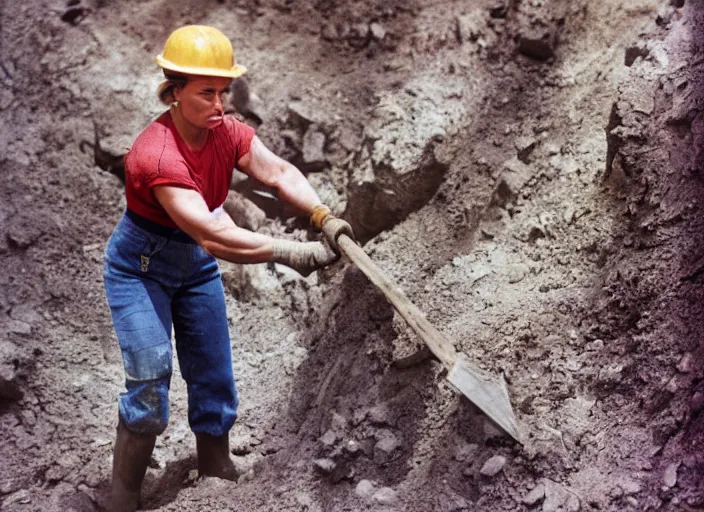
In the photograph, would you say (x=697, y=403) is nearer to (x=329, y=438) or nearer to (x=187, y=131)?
(x=329, y=438)

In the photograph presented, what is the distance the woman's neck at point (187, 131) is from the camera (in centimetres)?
288

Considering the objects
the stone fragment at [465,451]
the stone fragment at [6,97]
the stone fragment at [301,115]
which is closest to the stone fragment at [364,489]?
the stone fragment at [465,451]

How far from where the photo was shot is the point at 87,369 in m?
4.03

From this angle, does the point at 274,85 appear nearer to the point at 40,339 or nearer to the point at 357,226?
the point at 357,226

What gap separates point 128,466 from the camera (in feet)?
10.4

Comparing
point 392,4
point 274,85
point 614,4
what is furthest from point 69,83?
point 614,4

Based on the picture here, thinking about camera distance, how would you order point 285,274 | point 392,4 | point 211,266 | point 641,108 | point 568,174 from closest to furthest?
point 211,266 < point 641,108 < point 568,174 < point 285,274 < point 392,4

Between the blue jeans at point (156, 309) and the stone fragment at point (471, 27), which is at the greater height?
the stone fragment at point (471, 27)

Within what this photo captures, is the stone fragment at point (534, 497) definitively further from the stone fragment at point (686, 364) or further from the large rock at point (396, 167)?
the large rock at point (396, 167)

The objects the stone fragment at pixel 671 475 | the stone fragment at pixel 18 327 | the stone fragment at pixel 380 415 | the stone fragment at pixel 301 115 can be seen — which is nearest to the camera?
the stone fragment at pixel 671 475

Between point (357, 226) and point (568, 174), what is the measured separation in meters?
1.14

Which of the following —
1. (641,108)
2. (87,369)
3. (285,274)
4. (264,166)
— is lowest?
(87,369)

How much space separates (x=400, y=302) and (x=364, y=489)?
0.75 m

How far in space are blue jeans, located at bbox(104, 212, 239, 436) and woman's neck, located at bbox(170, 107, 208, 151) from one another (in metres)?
0.34
